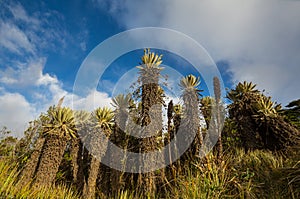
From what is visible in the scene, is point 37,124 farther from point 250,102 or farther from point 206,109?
point 250,102

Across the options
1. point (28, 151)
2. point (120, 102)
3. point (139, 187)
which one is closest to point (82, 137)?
point (120, 102)

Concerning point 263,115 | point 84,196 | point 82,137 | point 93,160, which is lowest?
point 84,196

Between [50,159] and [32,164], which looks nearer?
[50,159]

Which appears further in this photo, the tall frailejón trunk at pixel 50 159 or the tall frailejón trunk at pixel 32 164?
the tall frailejón trunk at pixel 32 164

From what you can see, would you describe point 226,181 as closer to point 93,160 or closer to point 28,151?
point 93,160

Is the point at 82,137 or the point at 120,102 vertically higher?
the point at 120,102

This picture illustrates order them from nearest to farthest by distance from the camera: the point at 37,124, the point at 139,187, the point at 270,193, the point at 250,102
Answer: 1. the point at 270,193
2. the point at 139,187
3. the point at 250,102
4. the point at 37,124

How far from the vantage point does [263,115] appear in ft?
33.0

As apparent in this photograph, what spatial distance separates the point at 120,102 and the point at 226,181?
784cm

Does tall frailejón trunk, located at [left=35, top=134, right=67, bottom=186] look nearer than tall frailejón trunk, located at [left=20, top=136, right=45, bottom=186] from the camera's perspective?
Yes

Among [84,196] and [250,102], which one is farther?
[250,102]

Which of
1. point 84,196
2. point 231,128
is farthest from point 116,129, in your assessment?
point 231,128

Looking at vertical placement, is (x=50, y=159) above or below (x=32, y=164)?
above

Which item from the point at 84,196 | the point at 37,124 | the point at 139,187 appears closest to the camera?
the point at 139,187
